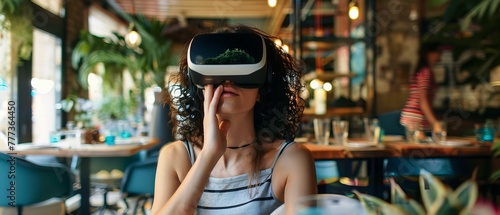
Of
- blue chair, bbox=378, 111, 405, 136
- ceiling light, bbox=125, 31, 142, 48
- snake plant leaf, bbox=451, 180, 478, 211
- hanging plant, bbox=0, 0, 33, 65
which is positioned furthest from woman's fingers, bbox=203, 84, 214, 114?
ceiling light, bbox=125, 31, 142, 48

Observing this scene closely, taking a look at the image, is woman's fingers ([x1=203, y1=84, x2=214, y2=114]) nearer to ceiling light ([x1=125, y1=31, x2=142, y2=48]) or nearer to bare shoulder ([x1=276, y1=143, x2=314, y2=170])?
bare shoulder ([x1=276, y1=143, x2=314, y2=170])

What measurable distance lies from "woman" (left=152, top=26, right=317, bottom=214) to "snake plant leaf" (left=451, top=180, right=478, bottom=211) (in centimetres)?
53

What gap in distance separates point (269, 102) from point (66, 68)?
14.3 feet

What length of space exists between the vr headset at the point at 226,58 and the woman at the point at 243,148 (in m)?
0.06

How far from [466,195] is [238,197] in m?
0.67

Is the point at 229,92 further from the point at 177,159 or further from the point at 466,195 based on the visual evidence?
the point at 466,195

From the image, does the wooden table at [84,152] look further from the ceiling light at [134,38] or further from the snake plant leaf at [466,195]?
the ceiling light at [134,38]

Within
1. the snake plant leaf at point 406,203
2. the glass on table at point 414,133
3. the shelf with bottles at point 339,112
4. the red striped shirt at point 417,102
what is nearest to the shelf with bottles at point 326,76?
the shelf with bottles at point 339,112

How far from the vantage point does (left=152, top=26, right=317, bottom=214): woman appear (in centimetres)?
95

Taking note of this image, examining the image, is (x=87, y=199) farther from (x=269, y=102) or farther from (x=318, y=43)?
(x=318, y=43)

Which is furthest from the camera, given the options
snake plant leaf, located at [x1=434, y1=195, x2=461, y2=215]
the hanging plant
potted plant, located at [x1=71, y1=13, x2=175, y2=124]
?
potted plant, located at [x1=71, y1=13, x2=175, y2=124]

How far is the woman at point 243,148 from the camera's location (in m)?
0.95

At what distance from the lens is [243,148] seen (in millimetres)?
1146

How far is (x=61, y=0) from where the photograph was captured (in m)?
4.14
